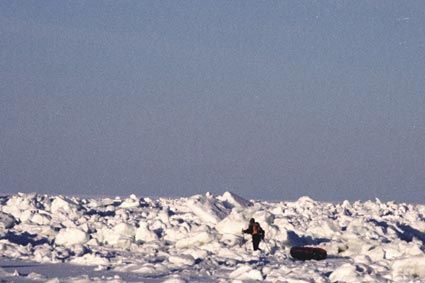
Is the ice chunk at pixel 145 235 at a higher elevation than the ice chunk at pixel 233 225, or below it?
below

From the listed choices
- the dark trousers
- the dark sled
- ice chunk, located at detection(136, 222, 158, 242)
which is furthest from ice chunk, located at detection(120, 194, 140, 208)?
the dark sled

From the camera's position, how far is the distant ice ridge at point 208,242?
14.3 m

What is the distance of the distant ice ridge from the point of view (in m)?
14.3

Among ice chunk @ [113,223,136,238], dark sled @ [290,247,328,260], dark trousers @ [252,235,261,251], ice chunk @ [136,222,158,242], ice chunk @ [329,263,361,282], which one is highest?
ice chunk @ [113,223,136,238]

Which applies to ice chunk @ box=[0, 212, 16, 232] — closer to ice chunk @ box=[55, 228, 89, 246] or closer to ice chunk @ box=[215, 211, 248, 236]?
ice chunk @ box=[55, 228, 89, 246]

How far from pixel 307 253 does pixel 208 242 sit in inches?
94.7

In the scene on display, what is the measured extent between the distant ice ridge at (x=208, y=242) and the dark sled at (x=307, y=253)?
0.66ft

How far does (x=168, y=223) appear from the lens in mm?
21797

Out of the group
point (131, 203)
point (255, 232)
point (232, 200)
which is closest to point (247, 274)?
point (255, 232)

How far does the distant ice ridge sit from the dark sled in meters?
0.20

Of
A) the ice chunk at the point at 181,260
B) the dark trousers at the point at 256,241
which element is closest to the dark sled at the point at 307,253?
the dark trousers at the point at 256,241

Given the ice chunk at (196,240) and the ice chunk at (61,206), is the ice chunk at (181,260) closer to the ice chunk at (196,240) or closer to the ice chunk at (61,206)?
the ice chunk at (196,240)

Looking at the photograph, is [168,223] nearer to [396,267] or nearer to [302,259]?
[302,259]

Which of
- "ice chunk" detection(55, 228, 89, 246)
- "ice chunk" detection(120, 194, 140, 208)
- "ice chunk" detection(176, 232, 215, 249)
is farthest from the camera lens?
"ice chunk" detection(120, 194, 140, 208)
